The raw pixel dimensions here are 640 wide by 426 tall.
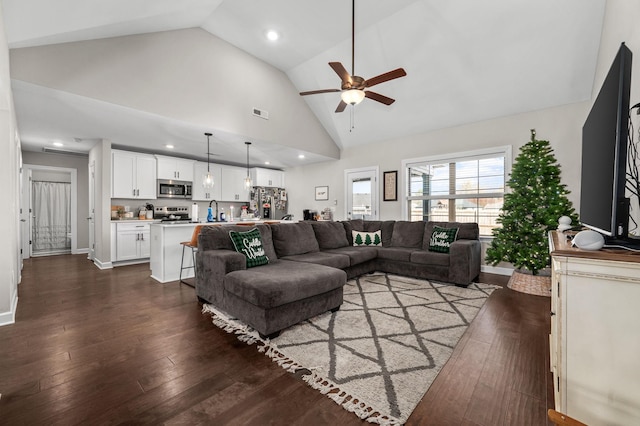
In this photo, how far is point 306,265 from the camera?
3.02 metres

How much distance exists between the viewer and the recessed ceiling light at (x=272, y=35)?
4.30 meters

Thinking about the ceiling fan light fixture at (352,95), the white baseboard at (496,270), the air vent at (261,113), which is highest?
the air vent at (261,113)

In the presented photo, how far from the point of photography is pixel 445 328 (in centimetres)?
249

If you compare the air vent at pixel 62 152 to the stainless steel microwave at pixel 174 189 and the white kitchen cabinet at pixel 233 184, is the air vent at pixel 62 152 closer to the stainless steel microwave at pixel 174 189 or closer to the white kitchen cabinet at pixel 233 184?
the stainless steel microwave at pixel 174 189

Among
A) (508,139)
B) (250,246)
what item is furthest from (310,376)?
(508,139)

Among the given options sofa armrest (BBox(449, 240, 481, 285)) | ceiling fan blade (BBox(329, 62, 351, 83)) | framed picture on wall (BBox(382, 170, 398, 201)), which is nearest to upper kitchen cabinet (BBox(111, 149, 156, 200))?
ceiling fan blade (BBox(329, 62, 351, 83))

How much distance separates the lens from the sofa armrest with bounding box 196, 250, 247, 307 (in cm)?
269

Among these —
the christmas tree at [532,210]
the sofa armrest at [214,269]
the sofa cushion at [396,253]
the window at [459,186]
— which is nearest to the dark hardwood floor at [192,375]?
the sofa armrest at [214,269]

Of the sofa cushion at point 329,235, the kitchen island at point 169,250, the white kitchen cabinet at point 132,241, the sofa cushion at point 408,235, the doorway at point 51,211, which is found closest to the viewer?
the kitchen island at point 169,250

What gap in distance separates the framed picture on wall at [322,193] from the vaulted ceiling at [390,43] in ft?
8.57

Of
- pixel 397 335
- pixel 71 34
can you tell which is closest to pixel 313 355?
pixel 397 335

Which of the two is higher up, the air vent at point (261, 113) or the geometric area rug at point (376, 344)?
the air vent at point (261, 113)

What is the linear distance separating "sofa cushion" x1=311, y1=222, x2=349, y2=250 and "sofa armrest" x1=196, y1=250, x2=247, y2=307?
1.82m

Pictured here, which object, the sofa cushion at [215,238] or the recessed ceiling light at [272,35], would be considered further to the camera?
the recessed ceiling light at [272,35]
